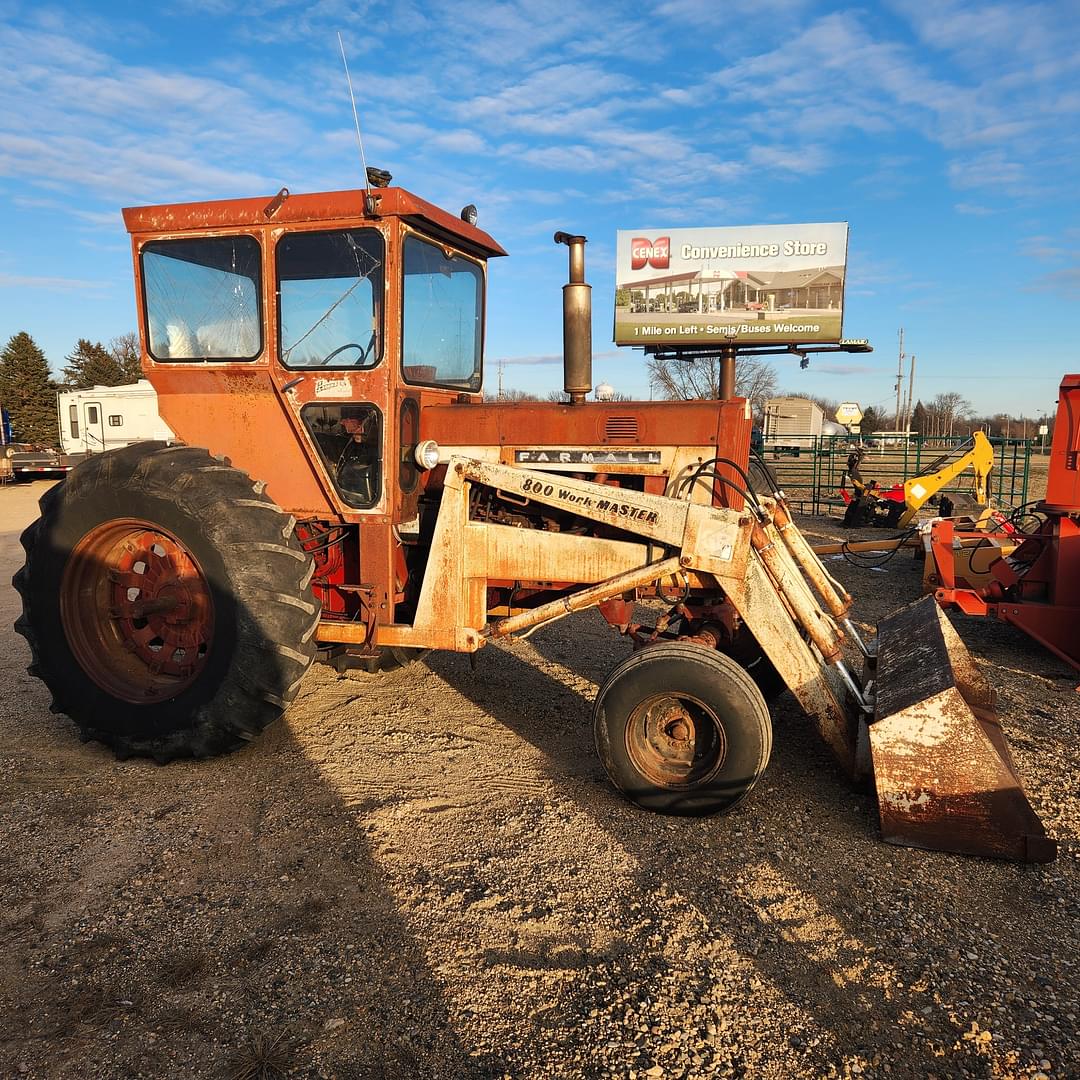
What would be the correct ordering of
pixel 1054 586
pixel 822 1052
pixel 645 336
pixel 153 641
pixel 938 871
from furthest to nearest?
pixel 645 336 < pixel 1054 586 < pixel 153 641 < pixel 938 871 < pixel 822 1052

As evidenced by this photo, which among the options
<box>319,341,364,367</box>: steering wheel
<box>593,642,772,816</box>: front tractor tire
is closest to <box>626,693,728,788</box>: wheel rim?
<box>593,642,772,816</box>: front tractor tire

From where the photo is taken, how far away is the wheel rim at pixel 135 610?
409cm

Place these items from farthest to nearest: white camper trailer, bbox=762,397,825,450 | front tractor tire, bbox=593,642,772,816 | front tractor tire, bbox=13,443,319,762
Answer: white camper trailer, bbox=762,397,825,450 < front tractor tire, bbox=13,443,319,762 < front tractor tire, bbox=593,642,772,816

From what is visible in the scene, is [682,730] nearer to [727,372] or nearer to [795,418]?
[727,372]

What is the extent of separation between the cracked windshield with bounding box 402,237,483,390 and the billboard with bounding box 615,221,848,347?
63.9ft

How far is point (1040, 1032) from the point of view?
7.53ft

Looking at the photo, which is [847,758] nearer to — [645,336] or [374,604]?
[374,604]

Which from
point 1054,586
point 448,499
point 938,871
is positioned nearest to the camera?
point 938,871

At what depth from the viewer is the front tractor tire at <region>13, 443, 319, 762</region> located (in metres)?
3.75

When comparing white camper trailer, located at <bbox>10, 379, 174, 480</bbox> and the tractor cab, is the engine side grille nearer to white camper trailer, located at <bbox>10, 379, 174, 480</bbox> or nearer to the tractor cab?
the tractor cab

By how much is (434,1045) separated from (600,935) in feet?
2.33

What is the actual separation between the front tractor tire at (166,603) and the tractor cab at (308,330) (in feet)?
1.43

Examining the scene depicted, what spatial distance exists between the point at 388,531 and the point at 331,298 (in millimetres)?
1249

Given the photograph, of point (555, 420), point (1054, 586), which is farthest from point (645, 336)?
point (555, 420)
